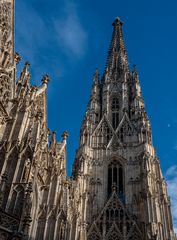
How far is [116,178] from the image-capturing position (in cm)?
3145

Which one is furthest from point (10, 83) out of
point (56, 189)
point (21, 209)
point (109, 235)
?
point (109, 235)

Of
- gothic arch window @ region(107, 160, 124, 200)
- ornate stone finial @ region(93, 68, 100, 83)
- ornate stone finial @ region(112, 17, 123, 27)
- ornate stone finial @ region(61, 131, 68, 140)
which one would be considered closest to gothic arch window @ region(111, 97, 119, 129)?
ornate stone finial @ region(93, 68, 100, 83)

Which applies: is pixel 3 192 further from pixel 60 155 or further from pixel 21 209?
pixel 60 155

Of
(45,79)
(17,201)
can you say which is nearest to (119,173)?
(45,79)

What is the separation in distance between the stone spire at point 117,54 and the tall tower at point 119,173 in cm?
468

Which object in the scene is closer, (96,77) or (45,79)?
(45,79)

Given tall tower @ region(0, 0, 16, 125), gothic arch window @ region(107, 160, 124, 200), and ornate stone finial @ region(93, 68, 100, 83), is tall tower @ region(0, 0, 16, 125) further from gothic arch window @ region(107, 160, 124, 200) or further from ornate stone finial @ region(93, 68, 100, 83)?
ornate stone finial @ region(93, 68, 100, 83)

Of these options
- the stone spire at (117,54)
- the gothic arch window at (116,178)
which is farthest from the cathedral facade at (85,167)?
the stone spire at (117,54)

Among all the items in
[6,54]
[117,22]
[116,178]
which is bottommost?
[6,54]

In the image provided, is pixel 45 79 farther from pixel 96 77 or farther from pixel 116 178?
pixel 96 77

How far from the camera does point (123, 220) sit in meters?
26.6

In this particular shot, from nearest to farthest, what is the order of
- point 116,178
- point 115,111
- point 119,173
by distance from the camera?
point 116,178 < point 119,173 < point 115,111

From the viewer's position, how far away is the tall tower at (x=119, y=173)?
25812 millimetres

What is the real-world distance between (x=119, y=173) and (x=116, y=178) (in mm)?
679
